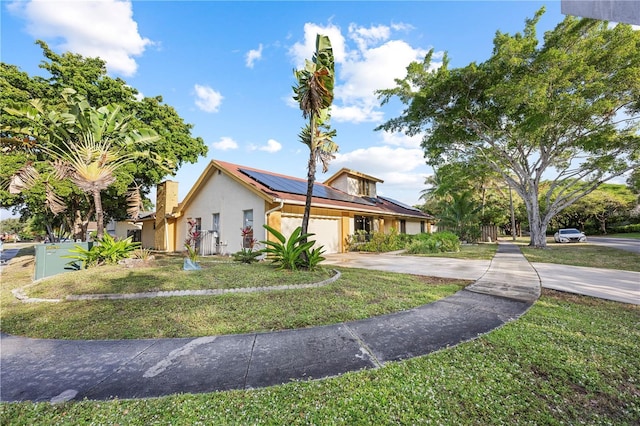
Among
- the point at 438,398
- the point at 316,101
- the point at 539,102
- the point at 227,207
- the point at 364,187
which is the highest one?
the point at 539,102

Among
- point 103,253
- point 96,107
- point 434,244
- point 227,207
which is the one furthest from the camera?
point 434,244

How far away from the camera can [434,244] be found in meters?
16.1

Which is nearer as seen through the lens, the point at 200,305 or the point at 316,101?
the point at 200,305

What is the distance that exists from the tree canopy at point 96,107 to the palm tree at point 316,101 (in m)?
6.97

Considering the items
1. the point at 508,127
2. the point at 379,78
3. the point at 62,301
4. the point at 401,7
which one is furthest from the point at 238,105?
the point at 508,127

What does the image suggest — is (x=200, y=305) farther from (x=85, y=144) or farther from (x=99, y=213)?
(x=85, y=144)

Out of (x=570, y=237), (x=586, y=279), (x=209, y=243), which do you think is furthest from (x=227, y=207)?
(x=570, y=237)

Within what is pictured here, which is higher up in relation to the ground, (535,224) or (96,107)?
(96,107)

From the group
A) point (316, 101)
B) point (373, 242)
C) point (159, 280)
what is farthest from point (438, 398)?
point (373, 242)

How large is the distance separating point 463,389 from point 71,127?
44.3 ft

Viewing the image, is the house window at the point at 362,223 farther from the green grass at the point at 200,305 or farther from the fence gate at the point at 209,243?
the green grass at the point at 200,305

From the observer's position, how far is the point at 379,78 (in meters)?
16.0

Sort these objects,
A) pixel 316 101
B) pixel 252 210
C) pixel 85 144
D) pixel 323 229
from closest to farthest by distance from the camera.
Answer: pixel 316 101 < pixel 85 144 < pixel 252 210 < pixel 323 229

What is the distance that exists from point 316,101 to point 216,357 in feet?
24.0
